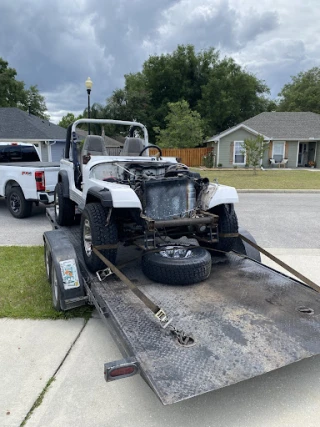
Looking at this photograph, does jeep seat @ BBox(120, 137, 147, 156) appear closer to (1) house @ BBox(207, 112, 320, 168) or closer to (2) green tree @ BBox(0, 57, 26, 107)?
(1) house @ BBox(207, 112, 320, 168)

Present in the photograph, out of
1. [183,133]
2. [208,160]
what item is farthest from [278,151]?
[183,133]

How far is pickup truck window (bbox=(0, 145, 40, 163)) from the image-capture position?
33.3 feet

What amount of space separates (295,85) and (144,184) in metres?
54.5

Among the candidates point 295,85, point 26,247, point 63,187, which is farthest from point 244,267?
point 295,85

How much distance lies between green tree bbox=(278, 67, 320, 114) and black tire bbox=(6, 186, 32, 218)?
46.9 metres

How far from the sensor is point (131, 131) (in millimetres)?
7281

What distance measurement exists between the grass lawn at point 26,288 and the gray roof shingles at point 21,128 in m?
18.3

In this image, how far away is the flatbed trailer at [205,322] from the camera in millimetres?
2257

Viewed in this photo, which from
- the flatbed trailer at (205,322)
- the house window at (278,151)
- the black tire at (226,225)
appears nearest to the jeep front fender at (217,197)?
the black tire at (226,225)

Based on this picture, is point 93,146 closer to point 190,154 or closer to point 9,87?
point 190,154

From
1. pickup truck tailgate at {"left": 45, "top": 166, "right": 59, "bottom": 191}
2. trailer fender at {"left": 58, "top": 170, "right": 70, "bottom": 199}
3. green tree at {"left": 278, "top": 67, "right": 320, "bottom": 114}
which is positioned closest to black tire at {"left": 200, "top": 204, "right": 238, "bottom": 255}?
trailer fender at {"left": 58, "top": 170, "right": 70, "bottom": 199}

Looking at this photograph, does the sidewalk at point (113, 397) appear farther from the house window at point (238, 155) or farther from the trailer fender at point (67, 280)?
the house window at point (238, 155)

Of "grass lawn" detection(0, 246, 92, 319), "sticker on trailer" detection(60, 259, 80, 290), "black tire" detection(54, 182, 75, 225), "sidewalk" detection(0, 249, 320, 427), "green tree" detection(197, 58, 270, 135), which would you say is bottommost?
"sidewalk" detection(0, 249, 320, 427)

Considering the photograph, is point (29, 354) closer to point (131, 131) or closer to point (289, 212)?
point (131, 131)
